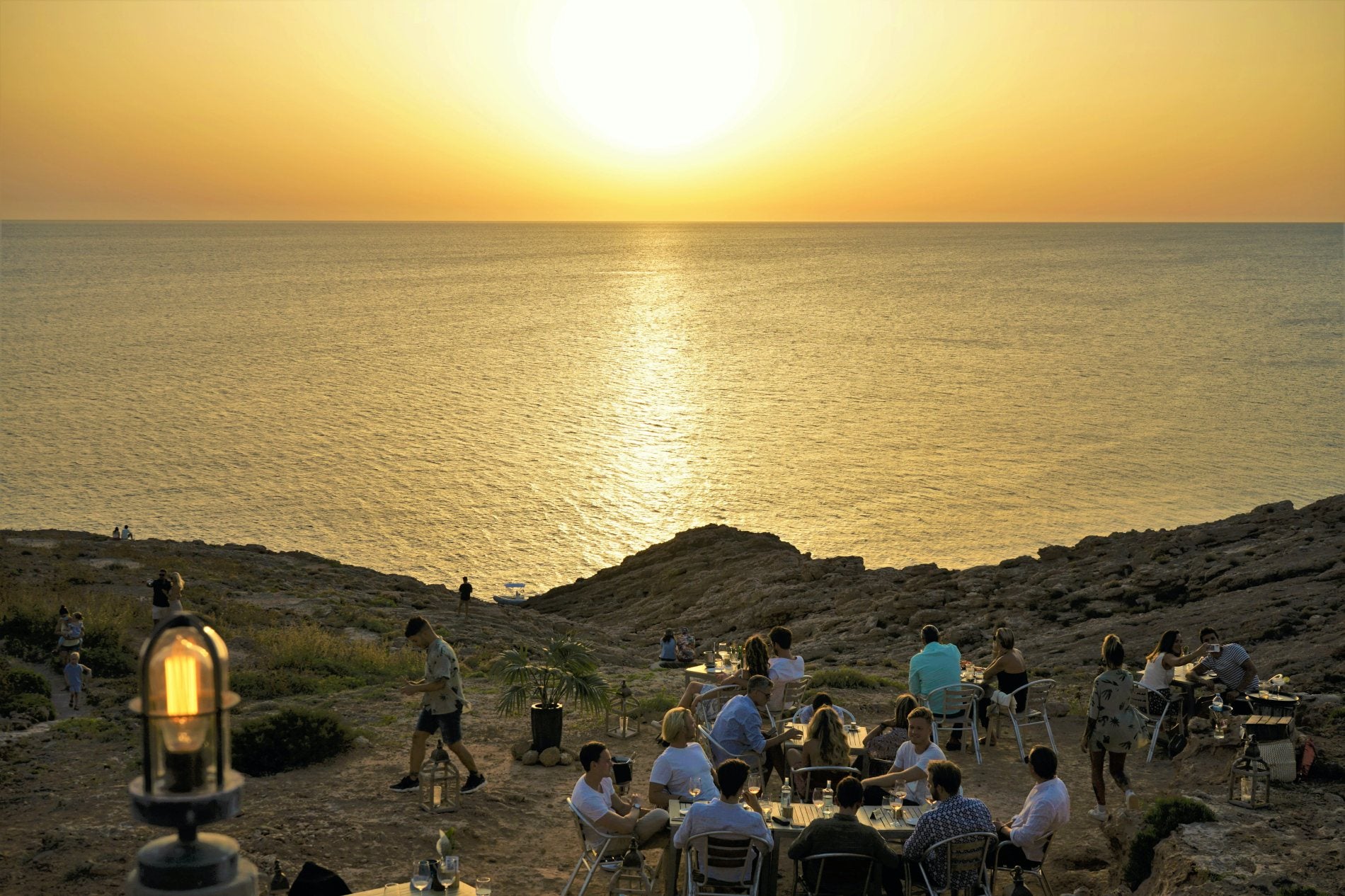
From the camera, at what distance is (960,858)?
7152mm

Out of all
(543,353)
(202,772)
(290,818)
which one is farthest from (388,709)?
(543,353)

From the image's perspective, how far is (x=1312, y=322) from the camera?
107062 mm

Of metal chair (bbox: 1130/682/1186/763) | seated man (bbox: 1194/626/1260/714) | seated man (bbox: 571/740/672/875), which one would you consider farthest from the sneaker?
seated man (bbox: 1194/626/1260/714)

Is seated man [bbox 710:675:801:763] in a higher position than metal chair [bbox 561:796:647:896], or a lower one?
higher

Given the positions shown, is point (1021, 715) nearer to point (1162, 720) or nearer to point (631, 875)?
point (1162, 720)

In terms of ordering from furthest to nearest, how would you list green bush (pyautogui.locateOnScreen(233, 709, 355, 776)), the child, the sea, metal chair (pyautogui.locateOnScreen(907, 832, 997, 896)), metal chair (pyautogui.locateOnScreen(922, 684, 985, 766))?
the sea
the child
green bush (pyautogui.locateOnScreen(233, 709, 355, 776))
metal chair (pyautogui.locateOnScreen(922, 684, 985, 766))
metal chair (pyautogui.locateOnScreen(907, 832, 997, 896))

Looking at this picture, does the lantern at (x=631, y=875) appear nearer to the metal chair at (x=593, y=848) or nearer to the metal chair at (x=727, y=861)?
the metal chair at (x=593, y=848)

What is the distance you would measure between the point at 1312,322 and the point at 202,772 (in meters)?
123

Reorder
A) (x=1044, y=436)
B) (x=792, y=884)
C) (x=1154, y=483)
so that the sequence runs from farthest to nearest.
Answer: (x=1044, y=436)
(x=1154, y=483)
(x=792, y=884)

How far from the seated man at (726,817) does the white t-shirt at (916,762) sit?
1.75 meters

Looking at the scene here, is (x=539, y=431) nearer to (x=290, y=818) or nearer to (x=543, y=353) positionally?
(x=543, y=353)

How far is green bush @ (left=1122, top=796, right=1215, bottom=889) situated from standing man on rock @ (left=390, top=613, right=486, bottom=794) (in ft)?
18.6

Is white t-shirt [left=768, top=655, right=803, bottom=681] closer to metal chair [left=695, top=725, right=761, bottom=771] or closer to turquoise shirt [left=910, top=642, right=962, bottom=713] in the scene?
turquoise shirt [left=910, top=642, right=962, bottom=713]

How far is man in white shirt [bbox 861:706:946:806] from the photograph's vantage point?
8.32m
